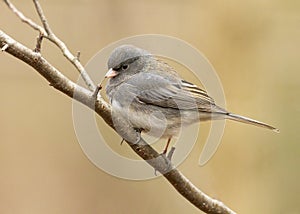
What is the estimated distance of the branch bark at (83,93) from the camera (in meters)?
1.87

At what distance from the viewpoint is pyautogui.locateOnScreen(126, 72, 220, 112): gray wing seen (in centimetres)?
262

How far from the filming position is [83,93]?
196 cm

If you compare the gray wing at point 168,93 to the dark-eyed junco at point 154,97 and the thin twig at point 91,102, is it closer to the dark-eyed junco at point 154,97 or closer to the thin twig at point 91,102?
the dark-eyed junco at point 154,97

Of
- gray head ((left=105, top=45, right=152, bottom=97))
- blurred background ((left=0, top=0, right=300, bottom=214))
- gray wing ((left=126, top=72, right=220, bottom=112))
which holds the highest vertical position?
gray head ((left=105, top=45, right=152, bottom=97))

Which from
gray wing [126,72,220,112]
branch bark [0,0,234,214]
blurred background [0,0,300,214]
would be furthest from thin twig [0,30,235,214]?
blurred background [0,0,300,214]

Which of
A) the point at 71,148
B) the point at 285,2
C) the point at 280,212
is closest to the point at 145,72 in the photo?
the point at 71,148

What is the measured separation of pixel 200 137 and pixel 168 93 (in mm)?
1682

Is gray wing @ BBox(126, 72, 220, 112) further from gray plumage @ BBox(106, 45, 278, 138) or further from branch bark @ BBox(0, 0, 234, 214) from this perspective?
branch bark @ BBox(0, 0, 234, 214)

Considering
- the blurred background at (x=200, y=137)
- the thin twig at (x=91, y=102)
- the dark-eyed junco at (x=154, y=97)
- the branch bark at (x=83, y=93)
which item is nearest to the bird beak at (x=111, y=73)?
the dark-eyed junco at (x=154, y=97)

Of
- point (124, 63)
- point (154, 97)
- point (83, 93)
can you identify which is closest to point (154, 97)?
point (154, 97)

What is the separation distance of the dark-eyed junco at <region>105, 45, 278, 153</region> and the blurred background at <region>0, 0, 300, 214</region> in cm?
144

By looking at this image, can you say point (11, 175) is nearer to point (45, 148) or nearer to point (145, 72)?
point (45, 148)

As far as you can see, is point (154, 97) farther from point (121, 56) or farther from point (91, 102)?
point (91, 102)

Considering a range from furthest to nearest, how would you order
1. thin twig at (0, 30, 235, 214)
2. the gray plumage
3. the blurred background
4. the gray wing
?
the blurred background, the gray wing, the gray plumage, thin twig at (0, 30, 235, 214)
